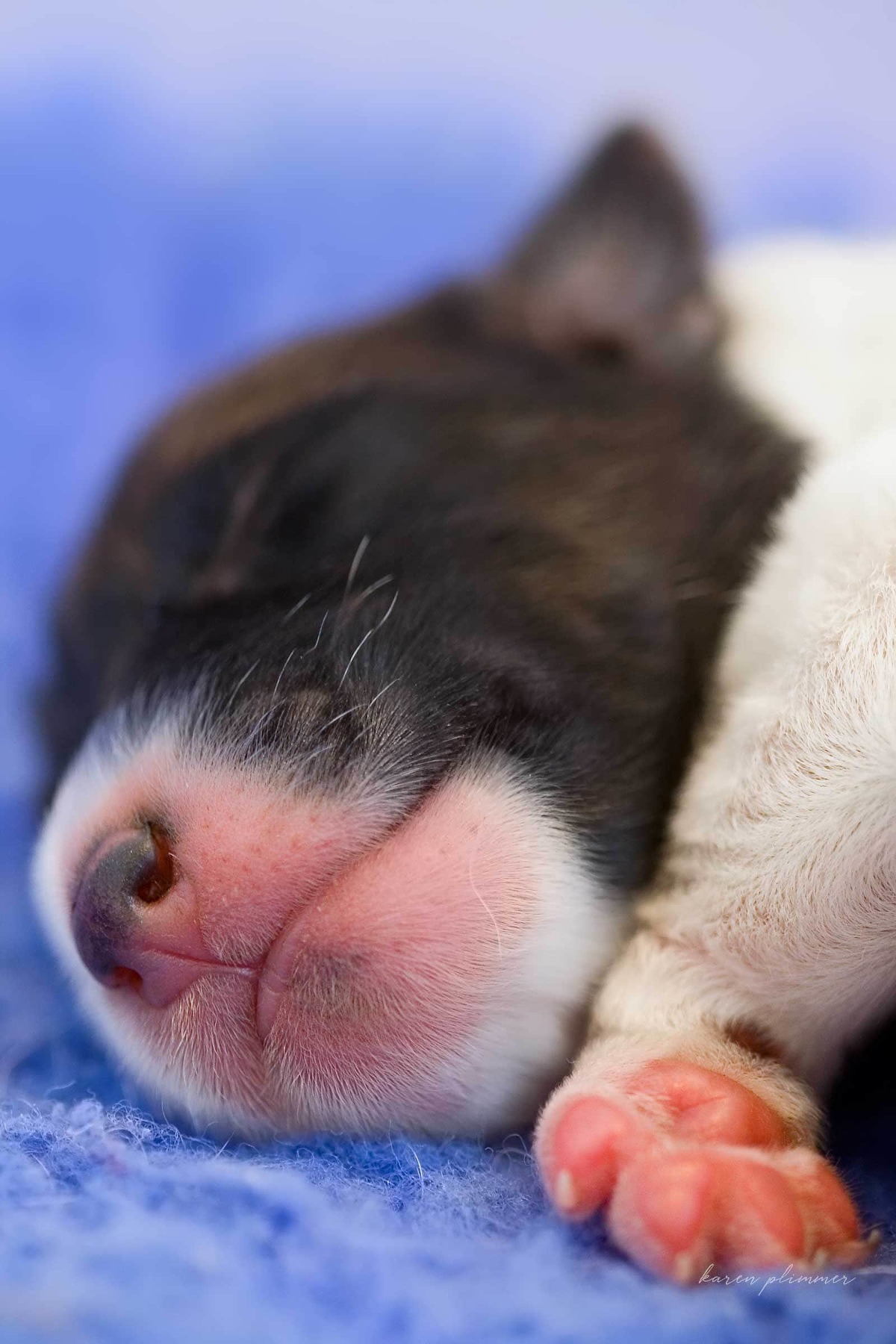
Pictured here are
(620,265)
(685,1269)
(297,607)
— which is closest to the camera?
(685,1269)

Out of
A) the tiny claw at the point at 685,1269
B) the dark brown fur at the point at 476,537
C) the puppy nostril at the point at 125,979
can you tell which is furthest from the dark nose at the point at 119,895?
the tiny claw at the point at 685,1269

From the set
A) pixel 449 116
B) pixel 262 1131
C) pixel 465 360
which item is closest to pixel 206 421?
pixel 465 360

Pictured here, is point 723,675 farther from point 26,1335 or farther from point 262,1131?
point 26,1335

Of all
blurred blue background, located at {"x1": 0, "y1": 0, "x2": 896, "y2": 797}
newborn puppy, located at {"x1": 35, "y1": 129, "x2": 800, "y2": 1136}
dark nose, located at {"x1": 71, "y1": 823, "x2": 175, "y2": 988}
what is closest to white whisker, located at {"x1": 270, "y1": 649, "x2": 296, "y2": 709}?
newborn puppy, located at {"x1": 35, "y1": 129, "x2": 800, "y2": 1136}

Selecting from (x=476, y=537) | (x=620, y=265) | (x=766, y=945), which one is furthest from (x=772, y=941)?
(x=620, y=265)

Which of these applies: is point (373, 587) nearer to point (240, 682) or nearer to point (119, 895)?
point (240, 682)
